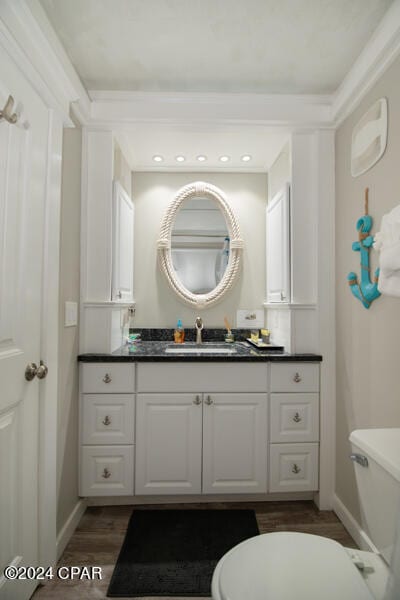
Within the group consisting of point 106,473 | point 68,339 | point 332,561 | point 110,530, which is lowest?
point 110,530

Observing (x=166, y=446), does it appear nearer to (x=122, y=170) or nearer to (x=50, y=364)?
(x=50, y=364)

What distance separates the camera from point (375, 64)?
→ 1462 mm

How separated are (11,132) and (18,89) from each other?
0.58 feet

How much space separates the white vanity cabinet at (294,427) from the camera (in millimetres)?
1819

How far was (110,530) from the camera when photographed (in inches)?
66.1

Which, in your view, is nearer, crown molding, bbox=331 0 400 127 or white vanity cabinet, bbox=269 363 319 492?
crown molding, bbox=331 0 400 127

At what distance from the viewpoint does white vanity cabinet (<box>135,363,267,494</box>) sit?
1792 millimetres

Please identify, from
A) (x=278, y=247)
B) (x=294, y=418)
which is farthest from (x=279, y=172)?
(x=294, y=418)

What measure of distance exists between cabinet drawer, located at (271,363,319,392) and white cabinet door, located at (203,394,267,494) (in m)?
0.14

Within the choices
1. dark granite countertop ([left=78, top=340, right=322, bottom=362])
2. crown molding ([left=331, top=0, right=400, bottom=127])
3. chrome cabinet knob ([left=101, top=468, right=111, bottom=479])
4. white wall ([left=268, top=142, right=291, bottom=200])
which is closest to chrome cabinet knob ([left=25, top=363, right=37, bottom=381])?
dark granite countertop ([left=78, top=340, right=322, bottom=362])

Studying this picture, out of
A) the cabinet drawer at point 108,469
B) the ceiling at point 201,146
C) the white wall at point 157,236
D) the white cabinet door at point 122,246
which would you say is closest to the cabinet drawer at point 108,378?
the cabinet drawer at point 108,469

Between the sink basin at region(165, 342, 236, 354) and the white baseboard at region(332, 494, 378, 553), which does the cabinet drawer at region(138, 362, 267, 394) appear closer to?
the sink basin at region(165, 342, 236, 354)

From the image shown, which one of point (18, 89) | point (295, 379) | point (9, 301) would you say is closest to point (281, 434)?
point (295, 379)

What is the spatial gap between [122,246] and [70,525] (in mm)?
1586
